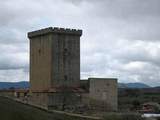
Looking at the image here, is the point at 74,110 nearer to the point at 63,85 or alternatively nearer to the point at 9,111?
the point at 63,85

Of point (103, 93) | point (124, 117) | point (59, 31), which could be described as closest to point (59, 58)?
point (59, 31)

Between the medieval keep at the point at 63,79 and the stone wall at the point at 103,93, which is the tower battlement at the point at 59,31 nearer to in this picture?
the medieval keep at the point at 63,79

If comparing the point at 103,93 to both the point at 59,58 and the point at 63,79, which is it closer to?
the point at 63,79

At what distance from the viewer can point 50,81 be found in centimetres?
8431

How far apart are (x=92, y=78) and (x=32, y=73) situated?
577 inches

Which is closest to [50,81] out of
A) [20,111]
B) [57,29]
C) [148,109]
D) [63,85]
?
[63,85]

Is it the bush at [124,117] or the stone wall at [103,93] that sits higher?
the stone wall at [103,93]

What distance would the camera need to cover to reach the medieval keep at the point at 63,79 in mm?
80812

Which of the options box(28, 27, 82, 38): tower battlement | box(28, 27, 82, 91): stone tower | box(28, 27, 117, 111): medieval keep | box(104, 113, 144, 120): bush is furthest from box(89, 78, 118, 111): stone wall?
box(104, 113, 144, 120): bush

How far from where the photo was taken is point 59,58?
84.6 meters

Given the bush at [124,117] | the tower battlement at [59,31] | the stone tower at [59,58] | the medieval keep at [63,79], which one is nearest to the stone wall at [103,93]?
the medieval keep at [63,79]

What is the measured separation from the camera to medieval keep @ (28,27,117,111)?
80.8 m

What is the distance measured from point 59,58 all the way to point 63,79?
11.8 feet

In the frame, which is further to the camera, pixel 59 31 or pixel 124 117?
pixel 59 31
